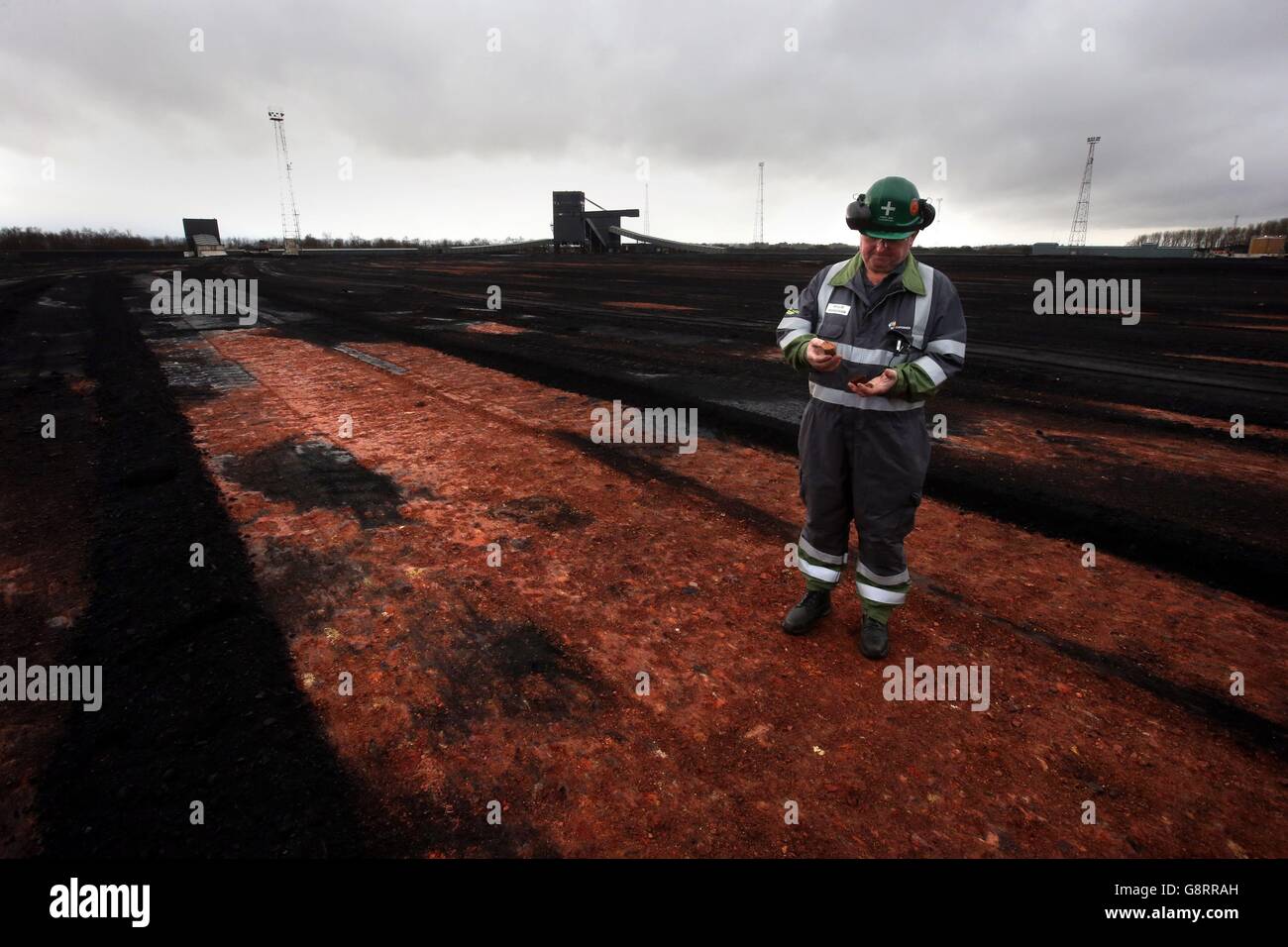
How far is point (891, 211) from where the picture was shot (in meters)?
2.37

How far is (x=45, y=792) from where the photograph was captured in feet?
6.42

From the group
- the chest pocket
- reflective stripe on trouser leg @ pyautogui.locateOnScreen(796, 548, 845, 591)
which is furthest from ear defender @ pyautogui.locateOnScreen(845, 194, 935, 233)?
reflective stripe on trouser leg @ pyautogui.locateOnScreen(796, 548, 845, 591)

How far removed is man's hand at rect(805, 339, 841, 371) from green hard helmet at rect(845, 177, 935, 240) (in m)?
0.44

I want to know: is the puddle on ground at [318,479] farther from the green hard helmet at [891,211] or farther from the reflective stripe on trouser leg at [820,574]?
the green hard helmet at [891,211]

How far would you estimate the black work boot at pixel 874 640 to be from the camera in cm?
265

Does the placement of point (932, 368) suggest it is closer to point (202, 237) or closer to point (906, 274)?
point (906, 274)

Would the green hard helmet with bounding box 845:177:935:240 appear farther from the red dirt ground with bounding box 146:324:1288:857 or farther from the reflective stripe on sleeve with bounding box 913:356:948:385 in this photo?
the red dirt ground with bounding box 146:324:1288:857

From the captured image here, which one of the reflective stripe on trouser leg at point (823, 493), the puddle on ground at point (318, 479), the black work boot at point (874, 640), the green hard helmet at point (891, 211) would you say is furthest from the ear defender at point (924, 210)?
the puddle on ground at point (318, 479)

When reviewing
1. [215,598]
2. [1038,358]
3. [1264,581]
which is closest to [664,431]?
[215,598]

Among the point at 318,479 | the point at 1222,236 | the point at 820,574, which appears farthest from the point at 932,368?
the point at 1222,236

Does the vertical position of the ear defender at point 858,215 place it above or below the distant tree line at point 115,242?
below

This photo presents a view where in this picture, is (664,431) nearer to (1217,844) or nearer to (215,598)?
(215,598)

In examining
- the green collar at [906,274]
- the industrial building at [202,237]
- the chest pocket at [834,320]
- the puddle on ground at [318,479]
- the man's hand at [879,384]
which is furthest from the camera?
the industrial building at [202,237]
